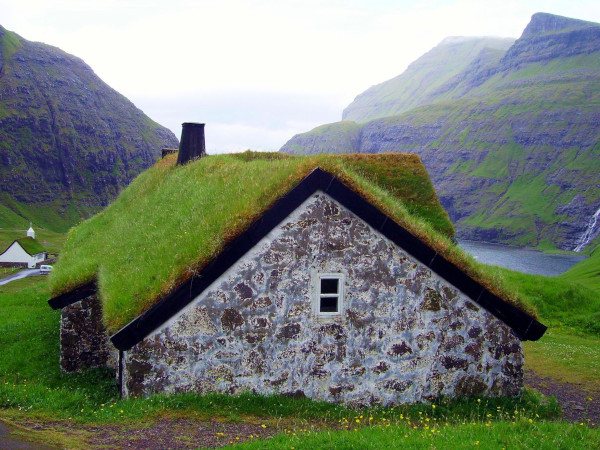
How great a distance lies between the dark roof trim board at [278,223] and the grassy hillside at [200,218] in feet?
0.65

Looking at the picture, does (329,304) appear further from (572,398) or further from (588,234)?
(588,234)

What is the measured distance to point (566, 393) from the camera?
49.5ft

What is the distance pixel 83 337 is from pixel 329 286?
24.1ft

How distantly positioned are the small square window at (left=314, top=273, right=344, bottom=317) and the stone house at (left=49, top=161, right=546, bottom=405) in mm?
25

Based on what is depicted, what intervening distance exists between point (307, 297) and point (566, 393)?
8698 millimetres

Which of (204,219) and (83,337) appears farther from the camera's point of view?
(83,337)

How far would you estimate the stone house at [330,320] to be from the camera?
11266mm

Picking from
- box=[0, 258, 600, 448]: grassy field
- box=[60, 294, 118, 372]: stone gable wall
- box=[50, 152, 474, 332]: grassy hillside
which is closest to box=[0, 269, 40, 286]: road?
box=[50, 152, 474, 332]: grassy hillside

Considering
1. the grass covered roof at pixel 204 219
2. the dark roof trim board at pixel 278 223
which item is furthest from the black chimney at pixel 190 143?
the dark roof trim board at pixel 278 223

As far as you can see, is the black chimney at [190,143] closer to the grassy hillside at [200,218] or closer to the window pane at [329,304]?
the grassy hillside at [200,218]

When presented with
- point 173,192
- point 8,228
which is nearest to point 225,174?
point 173,192

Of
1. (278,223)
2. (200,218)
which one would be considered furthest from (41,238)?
(278,223)

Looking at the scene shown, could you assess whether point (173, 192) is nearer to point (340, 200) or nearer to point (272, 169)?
point (272, 169)

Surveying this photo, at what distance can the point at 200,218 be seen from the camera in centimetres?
1338
